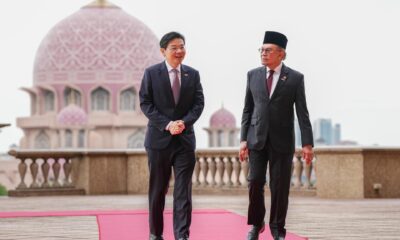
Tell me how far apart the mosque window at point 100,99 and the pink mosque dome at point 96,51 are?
130 centimetres

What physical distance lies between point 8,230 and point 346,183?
289 inches

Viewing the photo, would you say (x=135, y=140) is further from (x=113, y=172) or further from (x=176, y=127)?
(x=176, y=127)

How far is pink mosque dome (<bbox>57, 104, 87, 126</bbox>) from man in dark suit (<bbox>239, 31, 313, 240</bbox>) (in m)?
77.1

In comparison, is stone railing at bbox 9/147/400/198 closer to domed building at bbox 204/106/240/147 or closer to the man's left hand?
the man's left hand

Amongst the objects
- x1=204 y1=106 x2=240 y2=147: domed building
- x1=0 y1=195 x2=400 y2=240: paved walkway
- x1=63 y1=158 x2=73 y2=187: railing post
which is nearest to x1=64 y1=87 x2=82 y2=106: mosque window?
x1=204 y1=106 x2=240 y2=147: domed building

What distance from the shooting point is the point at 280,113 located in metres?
8.10

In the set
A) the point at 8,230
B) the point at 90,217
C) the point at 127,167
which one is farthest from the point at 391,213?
the point at 127,167

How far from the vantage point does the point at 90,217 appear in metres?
12.0

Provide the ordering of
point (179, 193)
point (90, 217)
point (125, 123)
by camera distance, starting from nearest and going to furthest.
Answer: point (179, 193) → point (90, 217) → point (125, 123)

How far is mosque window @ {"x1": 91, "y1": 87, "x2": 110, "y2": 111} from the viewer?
91000 millimetres

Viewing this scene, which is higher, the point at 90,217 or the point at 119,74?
the point at 119,74

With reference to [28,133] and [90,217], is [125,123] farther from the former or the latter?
[90,217]

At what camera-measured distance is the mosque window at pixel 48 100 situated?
92.1m

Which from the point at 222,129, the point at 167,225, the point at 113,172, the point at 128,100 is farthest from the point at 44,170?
the point at 222,129
